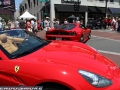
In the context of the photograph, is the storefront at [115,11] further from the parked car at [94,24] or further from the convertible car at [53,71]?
the convertible car at [53,71]

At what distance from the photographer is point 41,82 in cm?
262

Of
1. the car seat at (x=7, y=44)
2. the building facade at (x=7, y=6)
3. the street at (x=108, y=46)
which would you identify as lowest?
the street at (x=108, y=46)

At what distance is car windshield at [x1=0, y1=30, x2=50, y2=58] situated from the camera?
126 inches

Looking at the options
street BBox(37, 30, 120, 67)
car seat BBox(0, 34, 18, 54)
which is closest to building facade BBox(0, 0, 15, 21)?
street BBox(37, 30, 120, 67)

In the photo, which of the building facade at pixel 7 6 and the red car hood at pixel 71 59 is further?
the building facade at pixel 7 6

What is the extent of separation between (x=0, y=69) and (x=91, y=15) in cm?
3306

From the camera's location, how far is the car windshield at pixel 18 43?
3.19 m

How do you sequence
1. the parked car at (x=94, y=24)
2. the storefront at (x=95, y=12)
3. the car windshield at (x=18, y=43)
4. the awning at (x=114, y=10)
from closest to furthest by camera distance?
the car windshield at (x=18, y=43) → the parked car at (x=94, y=24) → the storefront at (x=95, y=12) → the awning at (x=114, y=10)

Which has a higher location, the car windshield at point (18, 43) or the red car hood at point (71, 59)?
the car windshield at point (18, 43)

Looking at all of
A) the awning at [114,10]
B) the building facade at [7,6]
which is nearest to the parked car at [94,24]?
the awning at [114,10]

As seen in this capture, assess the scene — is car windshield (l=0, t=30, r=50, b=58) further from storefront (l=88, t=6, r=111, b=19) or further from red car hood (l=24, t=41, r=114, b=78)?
storefront (l=88, t=6, r=111, b=19)

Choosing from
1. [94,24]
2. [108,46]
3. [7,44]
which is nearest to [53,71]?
[7,44]

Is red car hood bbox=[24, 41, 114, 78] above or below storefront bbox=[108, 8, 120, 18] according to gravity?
below

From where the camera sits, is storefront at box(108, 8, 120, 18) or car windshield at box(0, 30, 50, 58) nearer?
car windshield at box(0, 30, 50, 58)
